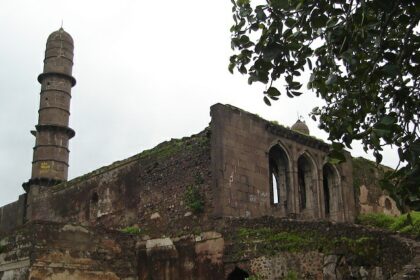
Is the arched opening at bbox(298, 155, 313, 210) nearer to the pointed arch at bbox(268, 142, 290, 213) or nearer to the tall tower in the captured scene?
the pointed arch at bbox(268, 142, 290, 213)

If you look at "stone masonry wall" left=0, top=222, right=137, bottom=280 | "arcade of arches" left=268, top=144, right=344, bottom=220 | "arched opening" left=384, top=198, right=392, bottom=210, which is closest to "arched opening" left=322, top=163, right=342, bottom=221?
"arcade of arches" left=268, top=144, right=344, bottom=220

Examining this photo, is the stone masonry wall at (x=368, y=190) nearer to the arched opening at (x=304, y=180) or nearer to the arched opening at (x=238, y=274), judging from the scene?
the arched opening at (x=304, y=180)

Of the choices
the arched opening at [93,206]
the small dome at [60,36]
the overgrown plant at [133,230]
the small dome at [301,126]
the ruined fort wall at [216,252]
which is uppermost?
the small dome at [60,36]

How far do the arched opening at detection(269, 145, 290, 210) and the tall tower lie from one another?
386 inches

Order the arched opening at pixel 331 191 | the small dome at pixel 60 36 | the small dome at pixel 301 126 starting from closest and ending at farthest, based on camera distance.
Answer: the arched opening at pixel 331 191 < the small dome at pixel 301 126 < the small dome at pixel 60 36

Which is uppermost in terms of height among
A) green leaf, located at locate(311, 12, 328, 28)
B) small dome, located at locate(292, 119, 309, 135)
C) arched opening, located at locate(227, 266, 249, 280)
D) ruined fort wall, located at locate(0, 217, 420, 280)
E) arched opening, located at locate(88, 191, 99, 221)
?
small dome, located at locate(292, 119, 309, 135)

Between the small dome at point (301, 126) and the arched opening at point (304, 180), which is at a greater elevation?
the small dome at point (301, 126)

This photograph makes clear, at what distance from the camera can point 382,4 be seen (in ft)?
13.4

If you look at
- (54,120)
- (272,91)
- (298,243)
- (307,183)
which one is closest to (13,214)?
(54,120)

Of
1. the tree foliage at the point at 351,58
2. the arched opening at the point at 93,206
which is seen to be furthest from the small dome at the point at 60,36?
the tree foliage at the point at 351,58

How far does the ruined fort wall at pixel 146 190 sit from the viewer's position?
1403 centimetres

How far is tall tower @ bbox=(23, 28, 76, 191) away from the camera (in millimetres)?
22375

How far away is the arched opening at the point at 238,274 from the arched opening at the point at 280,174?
3.02 meters

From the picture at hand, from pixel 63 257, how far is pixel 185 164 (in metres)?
3.55
